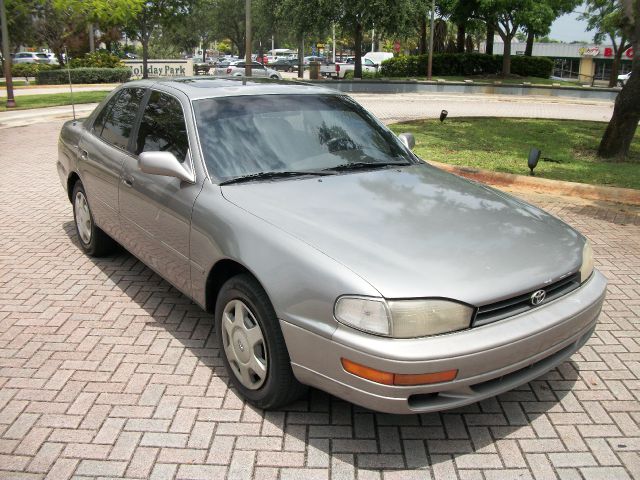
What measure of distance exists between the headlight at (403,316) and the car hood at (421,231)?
0.04 metres

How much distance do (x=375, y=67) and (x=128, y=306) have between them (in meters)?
46.0

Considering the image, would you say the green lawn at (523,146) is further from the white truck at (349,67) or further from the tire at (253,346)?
the white truck at (349,67)

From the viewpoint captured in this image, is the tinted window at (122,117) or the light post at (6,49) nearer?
the tinted window at (122,117)

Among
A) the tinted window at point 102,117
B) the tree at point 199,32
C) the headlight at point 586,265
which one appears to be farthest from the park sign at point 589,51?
the headlight at point 586,265

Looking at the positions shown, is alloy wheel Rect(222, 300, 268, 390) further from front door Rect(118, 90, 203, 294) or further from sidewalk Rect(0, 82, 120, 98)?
sidewalk Rect(0, 82, 120, 98)

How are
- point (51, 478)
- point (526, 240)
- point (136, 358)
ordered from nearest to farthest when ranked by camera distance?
point (51, 478), point (526, 240), point (136, 358)

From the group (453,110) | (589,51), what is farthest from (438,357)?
(589,51)

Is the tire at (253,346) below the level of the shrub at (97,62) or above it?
below

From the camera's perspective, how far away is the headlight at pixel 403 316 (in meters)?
2.64

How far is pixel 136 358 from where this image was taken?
3896 millimetres

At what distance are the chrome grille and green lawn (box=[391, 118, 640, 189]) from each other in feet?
20.3

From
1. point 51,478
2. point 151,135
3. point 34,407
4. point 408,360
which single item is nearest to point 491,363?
point 408,360

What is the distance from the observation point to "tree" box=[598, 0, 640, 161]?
10055 millimetres

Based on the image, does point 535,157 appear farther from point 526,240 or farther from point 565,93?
point 565,93
